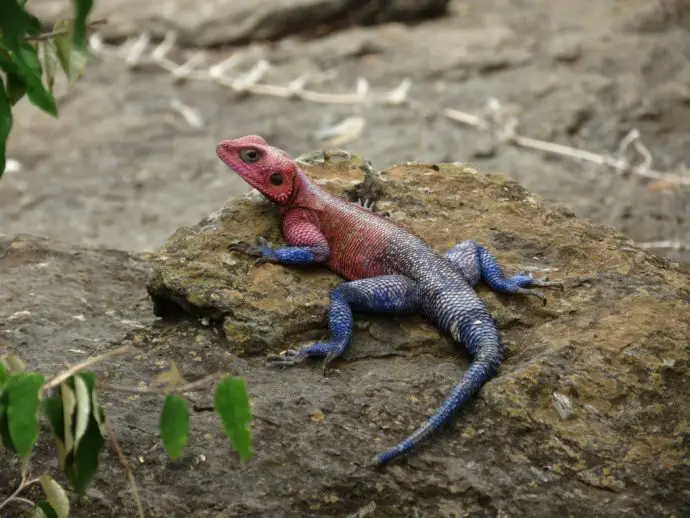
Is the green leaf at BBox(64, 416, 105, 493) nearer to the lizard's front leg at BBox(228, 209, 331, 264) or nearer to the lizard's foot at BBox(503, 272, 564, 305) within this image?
the lizard's front leg at BBox(228, 209, 331, 264)

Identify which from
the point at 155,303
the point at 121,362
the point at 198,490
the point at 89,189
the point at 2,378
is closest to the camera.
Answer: the point at 2,378

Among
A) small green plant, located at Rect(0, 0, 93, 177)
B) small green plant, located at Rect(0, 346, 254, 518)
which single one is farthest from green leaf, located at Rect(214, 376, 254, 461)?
small green plant, located at Rect(0, 0, 93, 177)

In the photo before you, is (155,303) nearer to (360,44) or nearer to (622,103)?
(622,103)

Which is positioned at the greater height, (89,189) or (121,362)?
(121,362)

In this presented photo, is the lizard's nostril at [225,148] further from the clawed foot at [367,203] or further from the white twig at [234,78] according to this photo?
the white twig at [234,78]

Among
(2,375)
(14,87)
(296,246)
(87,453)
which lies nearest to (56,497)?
(87,453)

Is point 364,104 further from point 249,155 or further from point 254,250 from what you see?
point 254,250

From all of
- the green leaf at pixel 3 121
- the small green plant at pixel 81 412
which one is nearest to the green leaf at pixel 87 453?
the small green plant at pixel 81 412

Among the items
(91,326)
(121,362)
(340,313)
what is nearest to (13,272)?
(91,326)
